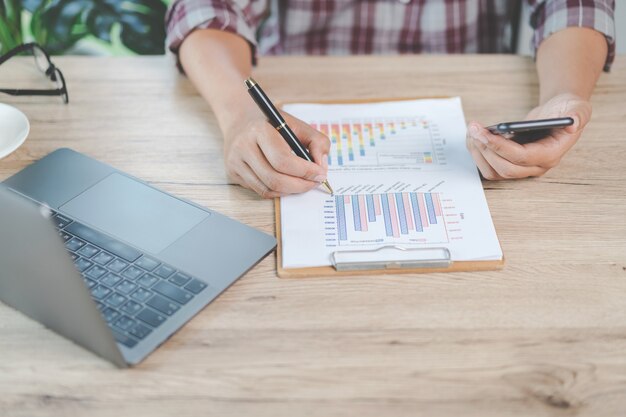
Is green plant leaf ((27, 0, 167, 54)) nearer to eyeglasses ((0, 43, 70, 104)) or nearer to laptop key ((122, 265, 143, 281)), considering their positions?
eyeglasses ((0, 43, 70, 104))

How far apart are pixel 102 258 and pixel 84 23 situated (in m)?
1.10

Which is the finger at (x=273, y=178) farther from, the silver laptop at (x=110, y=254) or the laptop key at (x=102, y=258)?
the laptop key at (x=102, y=258)

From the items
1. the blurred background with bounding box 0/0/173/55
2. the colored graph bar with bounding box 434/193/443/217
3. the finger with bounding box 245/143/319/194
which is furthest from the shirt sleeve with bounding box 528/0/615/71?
the blurred background with bounding box 0/0/173/55

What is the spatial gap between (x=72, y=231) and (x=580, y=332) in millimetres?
578

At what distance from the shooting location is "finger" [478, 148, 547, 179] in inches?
35.5

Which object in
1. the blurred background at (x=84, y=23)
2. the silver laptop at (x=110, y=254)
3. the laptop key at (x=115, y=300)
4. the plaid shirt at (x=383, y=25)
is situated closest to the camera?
the silver laptop at (x=110, y=254)

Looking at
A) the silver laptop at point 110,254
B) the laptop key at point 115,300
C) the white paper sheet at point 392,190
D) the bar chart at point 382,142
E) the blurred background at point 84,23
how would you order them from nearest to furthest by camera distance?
the silver laptop at point 110,254, the laptop key at point 115,300, the white paper sheet at point 392,190, the bar chart at point 382,142, the blurred background at point 84,23

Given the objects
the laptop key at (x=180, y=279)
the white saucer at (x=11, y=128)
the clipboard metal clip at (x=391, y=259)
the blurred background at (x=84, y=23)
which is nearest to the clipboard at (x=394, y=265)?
the clipboard metal clip at (x=391, y=259)

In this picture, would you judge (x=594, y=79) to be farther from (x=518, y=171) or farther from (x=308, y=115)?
(x=308, y=115)

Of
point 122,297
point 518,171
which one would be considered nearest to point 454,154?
point 518,171

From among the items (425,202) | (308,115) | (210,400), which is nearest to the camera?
(210,400)

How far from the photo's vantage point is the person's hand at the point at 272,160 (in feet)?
2.89

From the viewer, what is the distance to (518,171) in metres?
0.91

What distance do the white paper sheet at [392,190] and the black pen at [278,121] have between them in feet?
0.18
